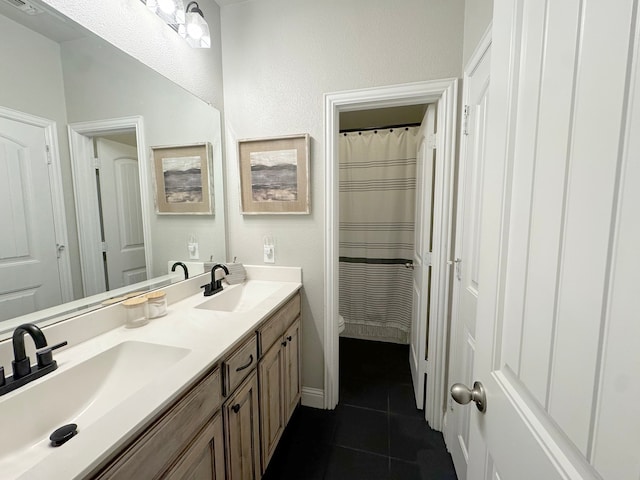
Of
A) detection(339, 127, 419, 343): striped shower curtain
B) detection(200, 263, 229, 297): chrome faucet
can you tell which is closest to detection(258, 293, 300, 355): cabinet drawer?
detection(200, 263, 229, 297): chrome faucet

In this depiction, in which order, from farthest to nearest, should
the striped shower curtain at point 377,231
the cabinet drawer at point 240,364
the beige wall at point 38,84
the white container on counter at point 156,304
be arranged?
1. the striped shower curtain at point 377,231
2. the white container on counter at point 156,304
3. the cabinet drawer at point 240,364
4. the beige wall at point 38,84

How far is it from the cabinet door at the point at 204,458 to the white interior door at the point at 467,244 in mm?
1004

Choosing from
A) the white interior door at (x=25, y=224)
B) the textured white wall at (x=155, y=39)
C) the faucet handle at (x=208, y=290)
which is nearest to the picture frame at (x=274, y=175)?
the textured white wall at (x=155, y=39)

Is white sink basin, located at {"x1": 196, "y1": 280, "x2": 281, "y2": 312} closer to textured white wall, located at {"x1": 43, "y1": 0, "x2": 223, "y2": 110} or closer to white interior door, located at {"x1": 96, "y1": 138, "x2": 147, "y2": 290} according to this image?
white interior door, located at {"x1": 96, "y1": 138, "x2": 147, "y2": 290}

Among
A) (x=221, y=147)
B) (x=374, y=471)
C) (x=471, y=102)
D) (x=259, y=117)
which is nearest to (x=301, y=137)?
(x=259, y=117)

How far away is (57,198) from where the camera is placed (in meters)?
0.93

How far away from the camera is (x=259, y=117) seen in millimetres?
1734

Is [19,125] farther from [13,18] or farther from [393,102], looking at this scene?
[393,102]

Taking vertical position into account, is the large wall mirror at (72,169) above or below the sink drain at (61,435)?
above

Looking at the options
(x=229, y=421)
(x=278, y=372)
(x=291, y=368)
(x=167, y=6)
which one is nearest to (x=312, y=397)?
(x=291, y=368)

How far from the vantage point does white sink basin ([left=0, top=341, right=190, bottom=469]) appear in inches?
25.9

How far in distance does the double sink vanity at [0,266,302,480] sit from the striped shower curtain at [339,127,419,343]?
54.5 inches

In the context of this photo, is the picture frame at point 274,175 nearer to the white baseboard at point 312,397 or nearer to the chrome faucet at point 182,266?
the chrome faucet at point 182,266

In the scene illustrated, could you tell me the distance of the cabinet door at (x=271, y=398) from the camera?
4.00 feet
